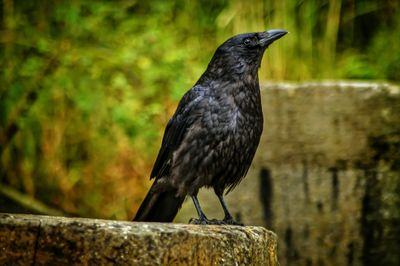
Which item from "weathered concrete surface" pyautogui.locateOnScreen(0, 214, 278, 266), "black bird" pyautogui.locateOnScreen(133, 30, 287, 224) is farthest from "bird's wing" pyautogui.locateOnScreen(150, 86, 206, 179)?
"weathered concrete surface" pyautogui.locateOnScreen(0, 214, 278, 266)

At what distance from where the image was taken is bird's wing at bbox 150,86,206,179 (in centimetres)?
446

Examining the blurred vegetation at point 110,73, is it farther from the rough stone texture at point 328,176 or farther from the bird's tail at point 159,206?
the bird's tail at point 159,206

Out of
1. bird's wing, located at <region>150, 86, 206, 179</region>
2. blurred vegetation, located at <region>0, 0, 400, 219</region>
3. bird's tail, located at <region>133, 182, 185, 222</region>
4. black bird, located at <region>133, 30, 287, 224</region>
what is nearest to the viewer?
black bird, located at <region>133, 30, 287, 224</region>

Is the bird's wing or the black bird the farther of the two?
the bird's wing

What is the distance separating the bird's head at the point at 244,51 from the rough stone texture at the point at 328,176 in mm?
1045

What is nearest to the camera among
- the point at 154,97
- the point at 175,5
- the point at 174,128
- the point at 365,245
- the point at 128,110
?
the point at 174,128

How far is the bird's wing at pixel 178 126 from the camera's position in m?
4.46

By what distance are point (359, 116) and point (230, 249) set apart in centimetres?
259

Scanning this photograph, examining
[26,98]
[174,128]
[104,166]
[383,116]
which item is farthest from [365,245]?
[26,98]

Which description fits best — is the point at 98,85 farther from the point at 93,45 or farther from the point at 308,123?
the point at 308,123

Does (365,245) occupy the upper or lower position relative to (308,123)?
lower

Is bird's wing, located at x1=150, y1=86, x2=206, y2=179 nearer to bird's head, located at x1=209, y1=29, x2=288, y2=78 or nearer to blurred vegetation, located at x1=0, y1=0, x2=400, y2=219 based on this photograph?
bird's head, located at x1=209, y1=29, x2=288, y2=78

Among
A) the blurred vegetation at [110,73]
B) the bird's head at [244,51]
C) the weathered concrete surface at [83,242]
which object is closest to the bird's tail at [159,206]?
the bird's head at [244,51]

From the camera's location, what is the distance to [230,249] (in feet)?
10.7
